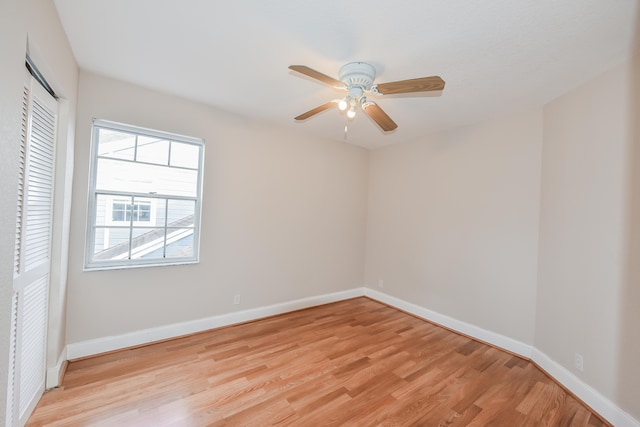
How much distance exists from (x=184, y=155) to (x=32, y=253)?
1554 millimetres

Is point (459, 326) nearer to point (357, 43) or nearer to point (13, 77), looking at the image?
point (357, 43)

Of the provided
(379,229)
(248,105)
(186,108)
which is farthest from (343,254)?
(186,108)

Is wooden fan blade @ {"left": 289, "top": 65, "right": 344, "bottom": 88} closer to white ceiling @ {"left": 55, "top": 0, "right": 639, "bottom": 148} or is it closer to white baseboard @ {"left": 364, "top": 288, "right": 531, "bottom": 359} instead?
white ceiling @ {"left": 55, "top": 0, "right": 639, "bottom": 148}

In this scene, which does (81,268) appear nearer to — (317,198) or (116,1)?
(116,1)

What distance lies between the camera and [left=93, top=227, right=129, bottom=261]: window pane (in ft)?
8.10

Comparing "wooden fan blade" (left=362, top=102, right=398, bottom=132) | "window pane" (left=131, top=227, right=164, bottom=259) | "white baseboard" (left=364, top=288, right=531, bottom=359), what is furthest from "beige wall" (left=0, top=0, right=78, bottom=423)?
"white baseboard" (left=364, top=288, right=531, bottom=359)

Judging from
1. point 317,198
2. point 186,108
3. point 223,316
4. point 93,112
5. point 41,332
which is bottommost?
point 223,316

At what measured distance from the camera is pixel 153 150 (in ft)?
A: 8.84

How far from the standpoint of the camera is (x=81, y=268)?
7.73ft

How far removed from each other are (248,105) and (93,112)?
1.39 m

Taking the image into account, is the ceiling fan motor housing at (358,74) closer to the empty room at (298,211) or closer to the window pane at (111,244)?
the empty room at (298,211)

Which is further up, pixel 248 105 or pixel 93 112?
pixel 248 105

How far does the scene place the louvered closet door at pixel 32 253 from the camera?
4.76 feet

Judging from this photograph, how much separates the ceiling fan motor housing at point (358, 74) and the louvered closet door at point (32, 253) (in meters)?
1.93
